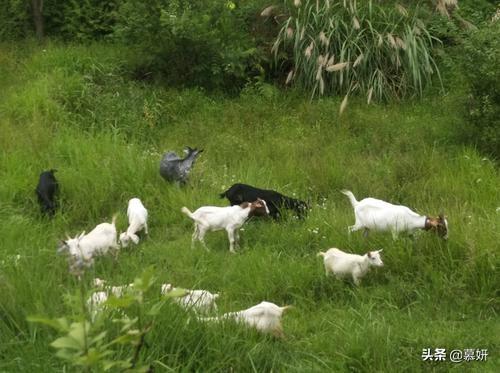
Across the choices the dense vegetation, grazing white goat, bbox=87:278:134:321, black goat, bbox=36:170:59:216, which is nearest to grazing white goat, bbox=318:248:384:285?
the dense vegetation

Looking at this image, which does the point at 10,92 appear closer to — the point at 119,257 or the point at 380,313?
the point at 119,257

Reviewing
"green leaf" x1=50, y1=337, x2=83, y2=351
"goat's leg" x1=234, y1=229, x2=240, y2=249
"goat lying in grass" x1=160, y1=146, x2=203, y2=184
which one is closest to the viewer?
"green leaf" x1=50, y1=337, x2=83, y2=351

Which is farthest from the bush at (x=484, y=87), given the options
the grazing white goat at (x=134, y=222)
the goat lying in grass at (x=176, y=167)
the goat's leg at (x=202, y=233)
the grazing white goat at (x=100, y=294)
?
the grazing white goat at (x=100, y=294)

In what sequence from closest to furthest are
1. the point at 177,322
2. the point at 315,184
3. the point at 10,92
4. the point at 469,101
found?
the point at 177,322 → the point at 315,184 → the point at 469,101 → the point at 10,92

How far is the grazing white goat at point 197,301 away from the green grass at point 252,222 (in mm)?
173

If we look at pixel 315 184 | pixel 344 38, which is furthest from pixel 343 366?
pixel 344 38

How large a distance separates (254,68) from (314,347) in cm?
599

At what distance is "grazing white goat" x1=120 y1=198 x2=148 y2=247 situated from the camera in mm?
5852

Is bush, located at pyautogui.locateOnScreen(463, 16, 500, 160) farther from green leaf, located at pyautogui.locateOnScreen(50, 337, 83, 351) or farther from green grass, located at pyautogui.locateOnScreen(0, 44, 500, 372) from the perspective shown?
green leaf, located at pyautogui.locateOnScreen(50, 337, 83, 351)

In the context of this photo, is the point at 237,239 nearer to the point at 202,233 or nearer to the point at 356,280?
the point at 202,233

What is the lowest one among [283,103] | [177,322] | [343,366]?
[283,103]

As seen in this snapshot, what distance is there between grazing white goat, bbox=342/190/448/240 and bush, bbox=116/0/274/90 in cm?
422

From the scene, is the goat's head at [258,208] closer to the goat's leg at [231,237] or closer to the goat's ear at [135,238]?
the goat's leg at [231,237]

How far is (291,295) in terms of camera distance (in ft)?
16.6
